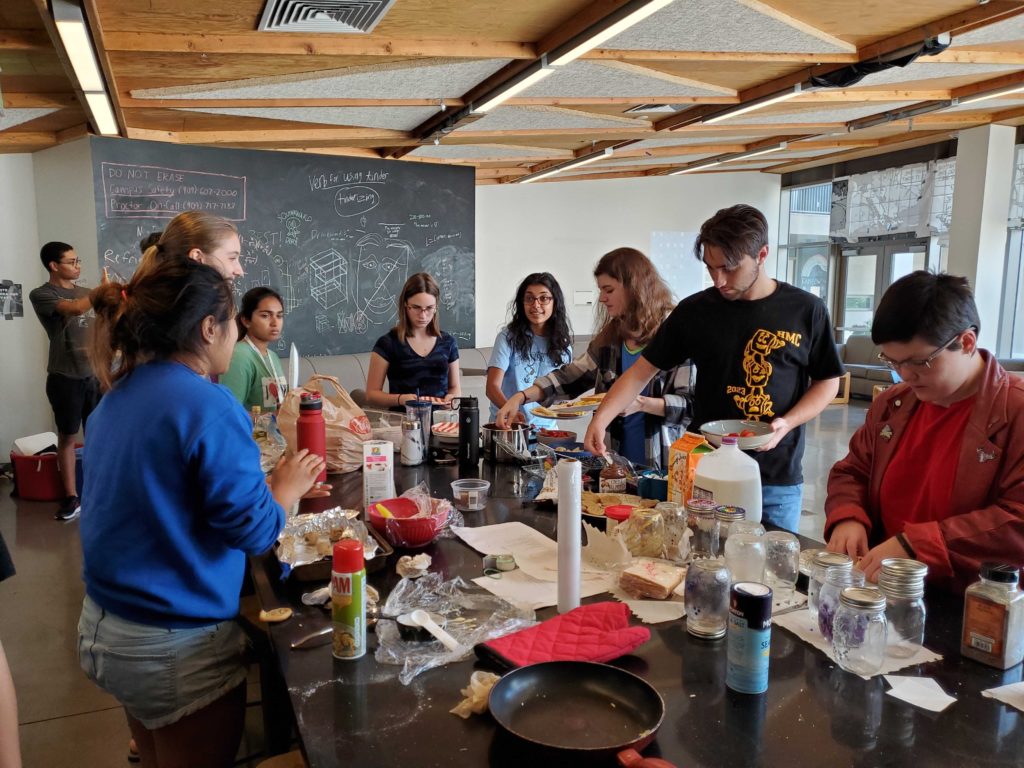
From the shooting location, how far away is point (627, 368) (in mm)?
3006

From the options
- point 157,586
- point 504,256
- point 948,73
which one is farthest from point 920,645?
point 504,256

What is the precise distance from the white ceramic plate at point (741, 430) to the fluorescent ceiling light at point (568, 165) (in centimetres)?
538

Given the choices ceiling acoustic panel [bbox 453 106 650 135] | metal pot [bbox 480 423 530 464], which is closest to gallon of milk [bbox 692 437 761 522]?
metal pot [bbox 480 423 530 464]

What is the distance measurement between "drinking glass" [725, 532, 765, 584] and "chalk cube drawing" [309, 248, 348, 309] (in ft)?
17.8

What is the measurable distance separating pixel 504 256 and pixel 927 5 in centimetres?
549

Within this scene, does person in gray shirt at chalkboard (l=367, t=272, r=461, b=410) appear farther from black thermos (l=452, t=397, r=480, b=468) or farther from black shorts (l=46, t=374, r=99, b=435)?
black shorts (l=46, t=374, r=99, b=435)

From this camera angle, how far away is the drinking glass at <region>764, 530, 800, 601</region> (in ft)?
5.19

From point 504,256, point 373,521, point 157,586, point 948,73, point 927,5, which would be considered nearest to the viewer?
point 157,586

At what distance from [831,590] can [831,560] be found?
0.06 m

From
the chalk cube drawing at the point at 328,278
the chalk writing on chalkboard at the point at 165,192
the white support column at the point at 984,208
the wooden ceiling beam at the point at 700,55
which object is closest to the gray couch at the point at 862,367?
the white support column at the point at 984,208

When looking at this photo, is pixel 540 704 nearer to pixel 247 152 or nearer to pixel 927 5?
pixel 927 5

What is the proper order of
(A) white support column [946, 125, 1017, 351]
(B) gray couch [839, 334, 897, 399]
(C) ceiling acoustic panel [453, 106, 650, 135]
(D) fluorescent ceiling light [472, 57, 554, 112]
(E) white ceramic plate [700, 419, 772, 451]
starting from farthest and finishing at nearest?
1. (B) gray couch [839, 334, 897, 399]
2. (A) white support column [946, 125, 1017, 351]
3. (C) ceiling acoustic panel [453, 106, 650, 135]
4. (D) fluorescent ceiling light [472, 57, 554, 112]
5. (E) white ceramic plate [700, 419, 772, 451]

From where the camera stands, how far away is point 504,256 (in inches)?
342

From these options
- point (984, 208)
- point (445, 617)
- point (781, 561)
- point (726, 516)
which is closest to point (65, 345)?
point (445, 617)
